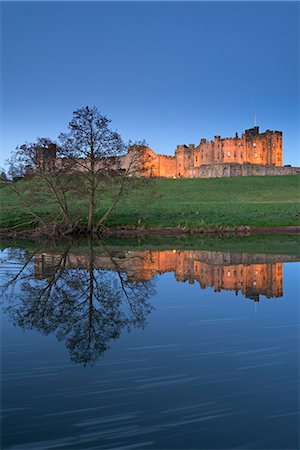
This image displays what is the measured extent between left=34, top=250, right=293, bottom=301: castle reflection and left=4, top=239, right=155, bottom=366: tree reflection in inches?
29.2

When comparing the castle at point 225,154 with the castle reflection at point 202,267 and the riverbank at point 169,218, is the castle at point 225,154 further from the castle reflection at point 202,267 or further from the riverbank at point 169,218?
the castle reflection at point 202,267

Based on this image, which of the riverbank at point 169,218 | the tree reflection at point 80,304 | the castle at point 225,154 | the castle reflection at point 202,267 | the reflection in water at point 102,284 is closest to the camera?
the tree reflection at point 80,304

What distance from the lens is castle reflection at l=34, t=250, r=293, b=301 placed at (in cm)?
1442

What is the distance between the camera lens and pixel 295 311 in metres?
11.0

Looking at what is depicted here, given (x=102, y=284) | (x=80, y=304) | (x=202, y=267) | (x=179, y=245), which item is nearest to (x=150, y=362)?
(x=80, y=304)

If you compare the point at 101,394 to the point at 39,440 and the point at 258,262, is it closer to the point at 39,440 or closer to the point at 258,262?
the point at 39,440

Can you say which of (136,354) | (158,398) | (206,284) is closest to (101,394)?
(158,398)

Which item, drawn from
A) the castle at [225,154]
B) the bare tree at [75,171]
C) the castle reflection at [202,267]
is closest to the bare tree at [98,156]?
the bare tree at [75,171]

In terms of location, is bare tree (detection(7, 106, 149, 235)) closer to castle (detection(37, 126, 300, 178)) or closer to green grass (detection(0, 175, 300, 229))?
green grass (detection(0, 175, 300, 229))

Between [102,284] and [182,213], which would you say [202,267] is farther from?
[182,213]

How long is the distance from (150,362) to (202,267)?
11.1 m

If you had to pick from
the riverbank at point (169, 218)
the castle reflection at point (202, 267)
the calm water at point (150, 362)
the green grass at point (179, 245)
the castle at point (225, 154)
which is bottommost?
the calm water at point (150, 362)

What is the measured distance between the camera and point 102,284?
1442 cm

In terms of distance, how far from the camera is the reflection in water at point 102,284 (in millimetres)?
9680
